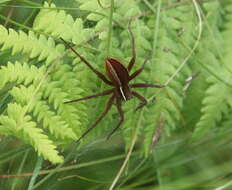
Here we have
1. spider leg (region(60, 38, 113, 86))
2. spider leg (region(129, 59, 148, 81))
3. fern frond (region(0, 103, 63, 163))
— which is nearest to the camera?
fern frond (region(0, 103, 63, 163))

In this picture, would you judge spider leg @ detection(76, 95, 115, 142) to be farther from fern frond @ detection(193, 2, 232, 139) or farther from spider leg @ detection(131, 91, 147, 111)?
fern frond @ detection(193, 2, 232, 139)

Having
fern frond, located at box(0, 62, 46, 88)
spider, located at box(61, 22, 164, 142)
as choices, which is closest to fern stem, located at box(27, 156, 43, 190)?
spider, located at box(61, 22, 164, 142)

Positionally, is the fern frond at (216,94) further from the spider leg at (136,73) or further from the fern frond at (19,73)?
the fern frond at (19,73)

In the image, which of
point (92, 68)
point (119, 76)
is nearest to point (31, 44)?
point (92, 68)

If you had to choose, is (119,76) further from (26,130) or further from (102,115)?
(26,130)

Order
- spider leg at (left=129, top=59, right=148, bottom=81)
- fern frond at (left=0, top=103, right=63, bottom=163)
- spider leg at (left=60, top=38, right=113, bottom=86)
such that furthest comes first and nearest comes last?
1. spider leg at (left=129, top=59, right=148, bottom=81)
2. spider leg at (left=60, top=38, right=113, bottom=86)
3. fern frond at (left=0, top=103, right=63, bottom=163)

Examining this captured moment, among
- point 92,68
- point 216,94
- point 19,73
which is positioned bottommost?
point 216,94

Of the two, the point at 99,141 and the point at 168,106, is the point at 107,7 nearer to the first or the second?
the point at 168,106

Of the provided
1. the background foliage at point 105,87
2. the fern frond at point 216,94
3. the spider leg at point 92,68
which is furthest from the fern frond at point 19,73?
the fern frond at point 216,94

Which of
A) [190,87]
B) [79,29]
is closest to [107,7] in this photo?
[79,29]
